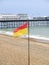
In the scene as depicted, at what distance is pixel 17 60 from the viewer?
6637mm

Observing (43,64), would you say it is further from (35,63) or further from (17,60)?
(17,60)

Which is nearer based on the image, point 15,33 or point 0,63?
point 15,33

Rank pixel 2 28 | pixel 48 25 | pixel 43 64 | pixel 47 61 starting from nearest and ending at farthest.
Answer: pixel 43 64 → pixel 47 61 → pixel 2 28 → pixel 48 25

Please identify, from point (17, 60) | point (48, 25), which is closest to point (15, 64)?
point (17, 60)

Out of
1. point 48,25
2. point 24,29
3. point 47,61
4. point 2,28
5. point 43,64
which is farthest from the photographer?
point 48,25

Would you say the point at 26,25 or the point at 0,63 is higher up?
the point at 26,25

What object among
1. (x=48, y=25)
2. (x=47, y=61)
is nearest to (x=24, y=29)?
(x=47, y=61)

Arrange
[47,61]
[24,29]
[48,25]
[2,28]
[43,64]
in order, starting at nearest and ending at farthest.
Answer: [24,29] → [43,64] → [47,61] → [2,28] → [48,25]

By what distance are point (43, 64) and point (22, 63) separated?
0.54 m

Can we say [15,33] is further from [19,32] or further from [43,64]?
[43,64]

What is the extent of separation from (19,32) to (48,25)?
1939 inches

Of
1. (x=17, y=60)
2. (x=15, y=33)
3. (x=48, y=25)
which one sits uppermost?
(x=15, y=33)

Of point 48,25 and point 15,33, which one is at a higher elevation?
point 15,33

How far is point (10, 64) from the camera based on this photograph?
6.10 meters
